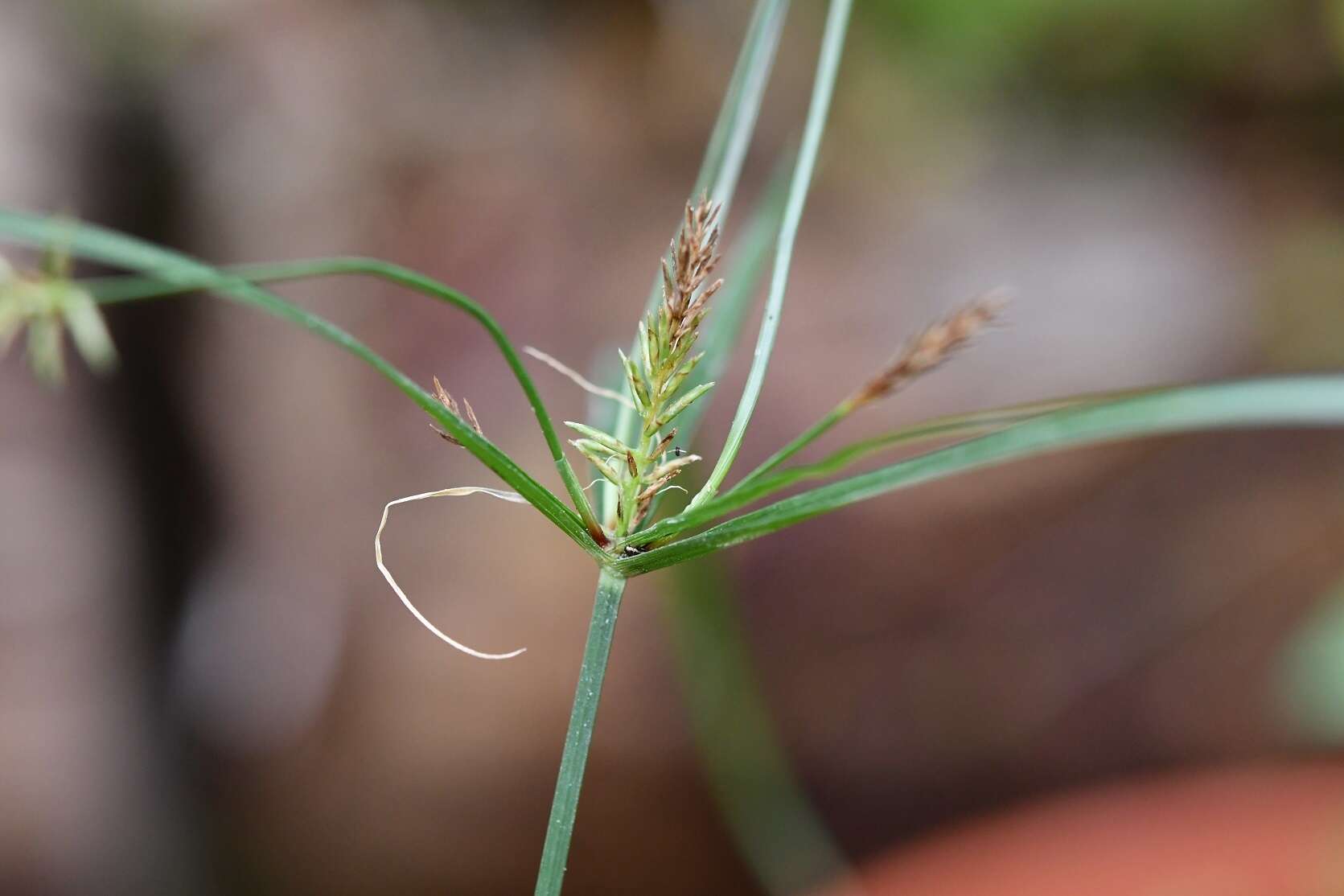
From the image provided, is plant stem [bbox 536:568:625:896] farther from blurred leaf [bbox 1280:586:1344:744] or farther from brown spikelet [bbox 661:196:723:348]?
blurred leaf [bbox 1280:586:1344:744]

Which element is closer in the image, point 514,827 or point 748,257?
point 748,257

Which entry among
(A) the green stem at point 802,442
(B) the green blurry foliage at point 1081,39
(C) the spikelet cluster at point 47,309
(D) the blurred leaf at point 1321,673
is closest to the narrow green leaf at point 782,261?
(A) the green stem at point 802,442

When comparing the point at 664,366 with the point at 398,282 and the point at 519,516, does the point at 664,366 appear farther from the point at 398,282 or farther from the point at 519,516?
the point at 519,516

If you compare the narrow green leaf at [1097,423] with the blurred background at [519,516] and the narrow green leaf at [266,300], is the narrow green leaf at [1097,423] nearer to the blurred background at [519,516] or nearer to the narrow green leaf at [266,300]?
the narrow green leaf at [266,300]

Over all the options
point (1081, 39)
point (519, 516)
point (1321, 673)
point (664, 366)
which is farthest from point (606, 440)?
point (1081, 39)

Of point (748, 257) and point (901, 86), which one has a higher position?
point (901, 86)

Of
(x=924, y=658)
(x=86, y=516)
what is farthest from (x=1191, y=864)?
(x=86, y=516)

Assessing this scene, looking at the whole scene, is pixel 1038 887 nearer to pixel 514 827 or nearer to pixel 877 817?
pixel 877 817
